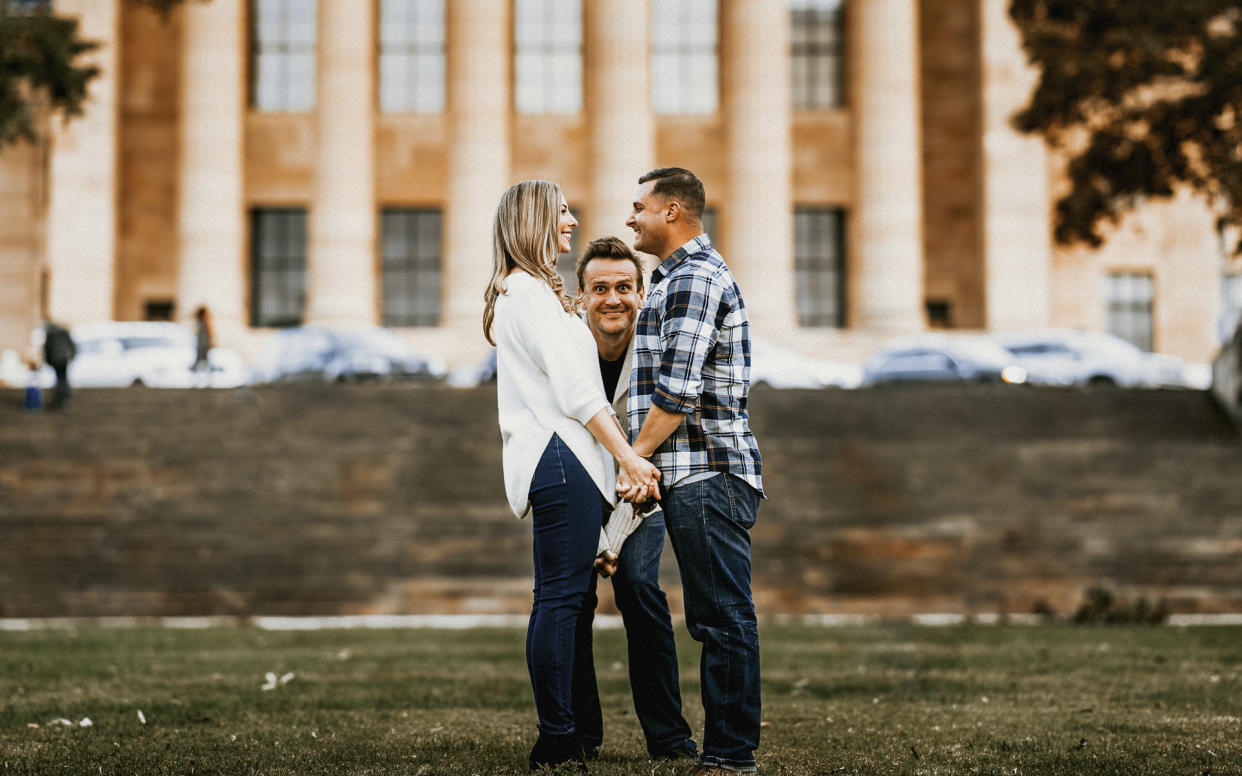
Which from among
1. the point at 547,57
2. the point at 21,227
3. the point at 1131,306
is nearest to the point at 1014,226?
the point at 1131,306

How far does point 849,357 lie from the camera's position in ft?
128

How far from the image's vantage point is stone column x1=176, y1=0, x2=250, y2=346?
128 ft

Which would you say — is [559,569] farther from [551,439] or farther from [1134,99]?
[1134,99]

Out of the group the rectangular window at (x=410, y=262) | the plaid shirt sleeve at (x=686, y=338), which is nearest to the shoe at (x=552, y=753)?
the plaid shirt sleeve at (x=686, y=338)

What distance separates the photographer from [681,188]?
6.14 meters

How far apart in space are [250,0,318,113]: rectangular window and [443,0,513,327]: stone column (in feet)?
18.2

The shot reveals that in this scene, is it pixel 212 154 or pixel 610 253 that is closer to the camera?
pixel 610 253

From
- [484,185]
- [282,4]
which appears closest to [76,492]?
[484,185]

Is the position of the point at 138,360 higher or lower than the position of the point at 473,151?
lower

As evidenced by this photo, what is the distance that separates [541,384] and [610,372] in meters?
0.60

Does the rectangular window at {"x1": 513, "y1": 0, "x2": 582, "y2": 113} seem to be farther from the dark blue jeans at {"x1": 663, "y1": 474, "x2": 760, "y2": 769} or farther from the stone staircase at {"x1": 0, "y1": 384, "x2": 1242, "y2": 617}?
the dark blue jeans at {"x1": 663, "y1": 474, "x2": 760, "y2": 769}

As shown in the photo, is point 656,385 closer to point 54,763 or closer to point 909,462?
point 54,763

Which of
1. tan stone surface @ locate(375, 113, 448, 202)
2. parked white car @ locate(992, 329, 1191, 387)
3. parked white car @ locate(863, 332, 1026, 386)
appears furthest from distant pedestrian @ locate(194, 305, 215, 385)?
parked white car @ locate(992, 329, 1191, 387)

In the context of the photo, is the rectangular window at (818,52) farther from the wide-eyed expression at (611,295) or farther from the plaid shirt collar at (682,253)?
the plaid shirt collar at (682,253)
